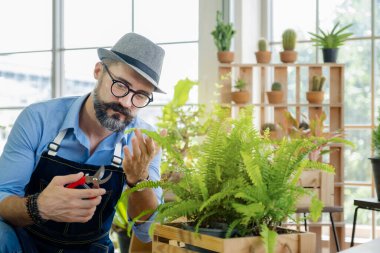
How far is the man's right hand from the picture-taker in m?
1.85

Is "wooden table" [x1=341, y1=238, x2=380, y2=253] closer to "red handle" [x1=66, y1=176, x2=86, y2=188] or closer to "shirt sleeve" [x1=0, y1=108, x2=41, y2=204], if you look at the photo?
"red handle" [x1=66, y1=176, x2=86, y2=188]

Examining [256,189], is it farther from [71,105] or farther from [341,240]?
[341,240]

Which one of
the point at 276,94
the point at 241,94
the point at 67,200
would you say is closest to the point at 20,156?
the point at 67,200

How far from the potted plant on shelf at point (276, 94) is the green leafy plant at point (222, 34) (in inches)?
19.7

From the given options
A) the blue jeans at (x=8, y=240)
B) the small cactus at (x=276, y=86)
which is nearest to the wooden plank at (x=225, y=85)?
the small cactus at (x=276, y=86)

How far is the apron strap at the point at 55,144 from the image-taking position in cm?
232

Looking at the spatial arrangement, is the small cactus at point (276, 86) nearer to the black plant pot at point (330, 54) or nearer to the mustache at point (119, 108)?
the black plant pot at point (330, 54)

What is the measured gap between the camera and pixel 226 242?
135cm

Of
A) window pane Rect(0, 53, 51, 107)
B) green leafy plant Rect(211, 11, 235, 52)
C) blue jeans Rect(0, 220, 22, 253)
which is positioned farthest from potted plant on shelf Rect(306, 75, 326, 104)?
blue jeans Rect(0, 220, 22, 253)

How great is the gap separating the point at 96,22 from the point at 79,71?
54 centimetres

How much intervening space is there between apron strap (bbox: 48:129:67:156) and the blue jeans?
0.33 m

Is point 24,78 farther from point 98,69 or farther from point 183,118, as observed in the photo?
point 98,69

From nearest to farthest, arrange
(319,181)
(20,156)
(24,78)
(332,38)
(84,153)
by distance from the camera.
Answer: (20,156), (84,153), (319,181), (332,38), (24,78)

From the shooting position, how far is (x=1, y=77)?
6699 mm
